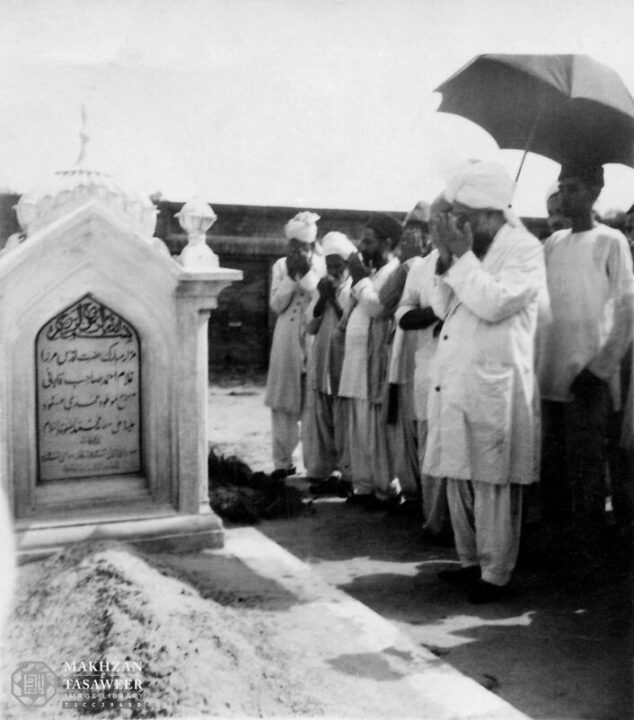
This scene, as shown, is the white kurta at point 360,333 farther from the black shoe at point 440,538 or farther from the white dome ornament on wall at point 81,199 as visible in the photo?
the white dome ornament on wall at point 81,199

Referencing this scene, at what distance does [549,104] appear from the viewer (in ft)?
16.2

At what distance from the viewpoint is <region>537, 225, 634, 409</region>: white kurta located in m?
4.41

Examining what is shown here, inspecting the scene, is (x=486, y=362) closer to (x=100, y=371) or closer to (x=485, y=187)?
(x=485, y=187)

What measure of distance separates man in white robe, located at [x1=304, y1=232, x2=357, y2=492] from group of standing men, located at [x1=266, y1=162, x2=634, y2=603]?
0.14 m

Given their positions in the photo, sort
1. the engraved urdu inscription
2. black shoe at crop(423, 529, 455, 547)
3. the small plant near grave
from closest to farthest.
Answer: the engraved urdu inscription → black shoe at crop(423, 529, 455, 547) → the small plant near grave

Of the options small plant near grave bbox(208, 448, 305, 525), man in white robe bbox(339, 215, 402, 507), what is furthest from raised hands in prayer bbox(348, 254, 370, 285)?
small plant near grave bbox(208, 448, 305, 525)

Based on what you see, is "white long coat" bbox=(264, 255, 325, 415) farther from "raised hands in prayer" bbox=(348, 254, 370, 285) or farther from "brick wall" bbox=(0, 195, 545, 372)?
"brick wall" bbox=(0, 195, 545, 372)

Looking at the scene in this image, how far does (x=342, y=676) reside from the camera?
10.2 ft

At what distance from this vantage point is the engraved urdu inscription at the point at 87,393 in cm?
430

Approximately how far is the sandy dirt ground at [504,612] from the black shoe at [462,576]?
0.05m

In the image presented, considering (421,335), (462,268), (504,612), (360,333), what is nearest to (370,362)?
(360,333)

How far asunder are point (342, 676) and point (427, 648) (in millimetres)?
554

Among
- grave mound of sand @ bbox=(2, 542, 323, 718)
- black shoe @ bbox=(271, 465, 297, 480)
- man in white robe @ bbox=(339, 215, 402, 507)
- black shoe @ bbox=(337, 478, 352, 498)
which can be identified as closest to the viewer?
grave mound of sand @ bbox=(2, 542, 323, 718)

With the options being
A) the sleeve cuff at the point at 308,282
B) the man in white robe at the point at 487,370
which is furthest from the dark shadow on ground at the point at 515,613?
the sleeve cuff at the point at 308,282
